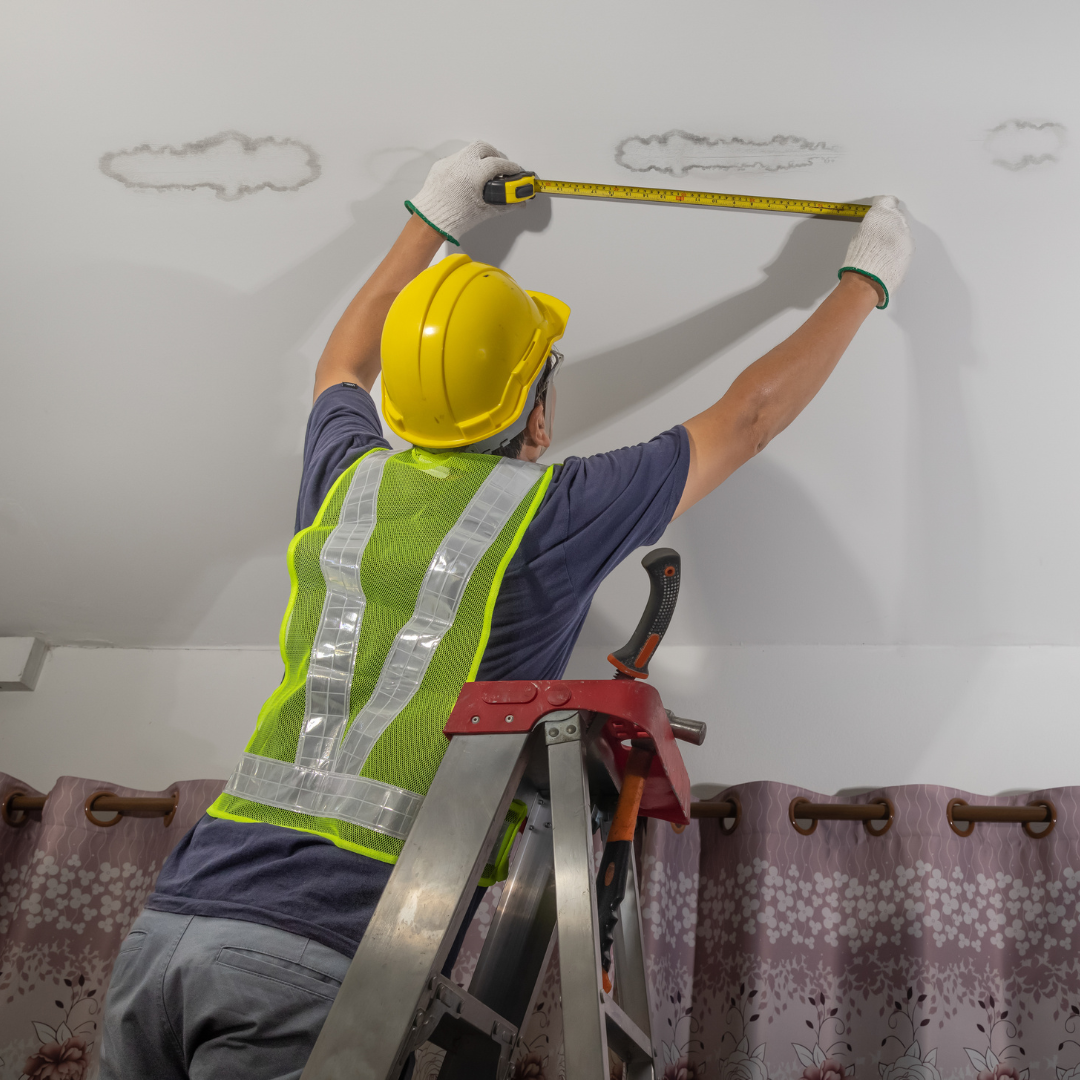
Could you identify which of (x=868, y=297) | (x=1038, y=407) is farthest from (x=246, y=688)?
(x=1038, y=407)

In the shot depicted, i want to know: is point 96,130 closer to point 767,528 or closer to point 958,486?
point 767,528

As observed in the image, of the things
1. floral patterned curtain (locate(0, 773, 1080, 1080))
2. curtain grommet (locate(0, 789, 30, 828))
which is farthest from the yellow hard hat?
curtain grommet (locate(0, 789, 30, 828))

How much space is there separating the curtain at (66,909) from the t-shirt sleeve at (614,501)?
3.85 ft

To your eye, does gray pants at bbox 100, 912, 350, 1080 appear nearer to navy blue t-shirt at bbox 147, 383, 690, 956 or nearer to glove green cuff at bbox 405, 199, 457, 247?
navy blue t-shirt at bbox 147, 383, 690, 956

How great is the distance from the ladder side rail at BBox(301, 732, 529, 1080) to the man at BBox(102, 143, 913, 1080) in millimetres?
70

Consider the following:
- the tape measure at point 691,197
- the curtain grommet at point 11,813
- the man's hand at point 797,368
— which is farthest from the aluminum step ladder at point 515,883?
the curtain grommet at point 11,813

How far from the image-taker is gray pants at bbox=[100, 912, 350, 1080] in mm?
863

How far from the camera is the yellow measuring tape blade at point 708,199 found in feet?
4.83

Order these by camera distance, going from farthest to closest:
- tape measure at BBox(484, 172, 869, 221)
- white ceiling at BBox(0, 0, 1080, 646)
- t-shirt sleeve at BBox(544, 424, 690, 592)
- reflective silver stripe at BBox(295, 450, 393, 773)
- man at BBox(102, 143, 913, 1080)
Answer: tape measure at BBox(484, 172, 869, 221)
white ceiling at BBox(0, 0, 1080, 646)
t-shirt sleeve at BBox(544, 424, 690, 592)
reflective silver stripe at BBox(295, 450, 393, 773)
man at BBox(102, 143, 913, 1080)

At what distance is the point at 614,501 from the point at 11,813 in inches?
63.0

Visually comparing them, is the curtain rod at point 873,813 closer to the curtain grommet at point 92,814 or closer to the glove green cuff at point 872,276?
the glove green cuff at point 872,276

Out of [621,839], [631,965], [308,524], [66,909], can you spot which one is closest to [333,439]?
[308,524]

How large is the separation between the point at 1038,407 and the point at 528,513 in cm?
113

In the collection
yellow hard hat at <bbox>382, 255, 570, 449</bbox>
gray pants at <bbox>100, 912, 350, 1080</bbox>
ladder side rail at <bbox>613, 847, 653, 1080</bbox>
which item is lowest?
gray pants at <bbox>100, 912, 350, 1080</bbox>
